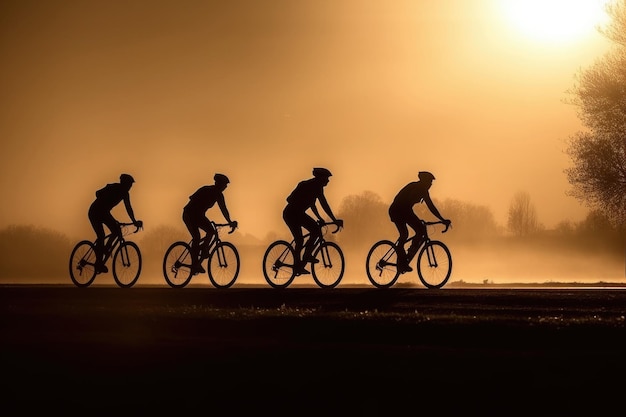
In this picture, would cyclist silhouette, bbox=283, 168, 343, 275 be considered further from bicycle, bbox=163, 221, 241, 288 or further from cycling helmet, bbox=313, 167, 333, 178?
bicycle, bbox=163, 221, 241, 288

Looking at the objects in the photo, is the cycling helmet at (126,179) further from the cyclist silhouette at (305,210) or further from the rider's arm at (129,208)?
the cyclist silhouette at (305,210)

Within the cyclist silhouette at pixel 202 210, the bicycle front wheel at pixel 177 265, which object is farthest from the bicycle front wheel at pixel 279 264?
the bicycle front wheel at pixel 177 265

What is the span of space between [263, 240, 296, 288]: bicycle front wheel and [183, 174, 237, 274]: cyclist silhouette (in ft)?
3.94

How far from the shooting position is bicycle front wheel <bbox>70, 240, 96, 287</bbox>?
26203 mm

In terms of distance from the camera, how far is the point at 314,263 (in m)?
23.7

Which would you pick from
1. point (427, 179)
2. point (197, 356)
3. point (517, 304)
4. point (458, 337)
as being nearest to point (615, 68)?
point (427, 179)

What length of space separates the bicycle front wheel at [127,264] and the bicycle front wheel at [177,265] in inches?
33.2

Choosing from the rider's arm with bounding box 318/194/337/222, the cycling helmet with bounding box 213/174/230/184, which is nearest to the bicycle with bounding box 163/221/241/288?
the cycling helmet with bounding box 213/174/230/184

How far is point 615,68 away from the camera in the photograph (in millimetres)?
42094

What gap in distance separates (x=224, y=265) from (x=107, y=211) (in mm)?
3337

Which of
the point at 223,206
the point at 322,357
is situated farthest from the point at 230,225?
the point at 322,357

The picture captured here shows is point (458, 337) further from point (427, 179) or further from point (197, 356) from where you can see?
point (427, 179)

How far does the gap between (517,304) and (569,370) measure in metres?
7.16

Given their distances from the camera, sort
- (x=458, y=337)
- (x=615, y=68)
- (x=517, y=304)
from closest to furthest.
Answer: (x=458, y=337) < (x=517, y=304) < (x=615, y=68)
